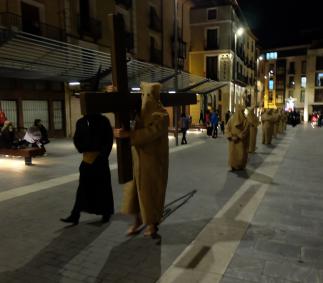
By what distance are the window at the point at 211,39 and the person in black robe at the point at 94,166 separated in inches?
1256

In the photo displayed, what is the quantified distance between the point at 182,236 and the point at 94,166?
4.93ft

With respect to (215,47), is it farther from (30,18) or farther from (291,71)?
(291,71)

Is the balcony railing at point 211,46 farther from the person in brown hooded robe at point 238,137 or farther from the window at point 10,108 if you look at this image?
the person in brown hooded robe at point 238,137

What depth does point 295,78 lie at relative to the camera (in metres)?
61.1

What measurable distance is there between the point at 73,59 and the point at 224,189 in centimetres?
971

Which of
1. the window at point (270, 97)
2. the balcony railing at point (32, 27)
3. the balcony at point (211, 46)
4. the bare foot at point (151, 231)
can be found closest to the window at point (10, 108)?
the balcony railing at point (32, 27)

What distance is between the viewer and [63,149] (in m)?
13.5

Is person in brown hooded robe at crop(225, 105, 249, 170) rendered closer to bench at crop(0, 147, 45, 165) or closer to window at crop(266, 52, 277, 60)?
bench at crop(0, 147, 45, 165)

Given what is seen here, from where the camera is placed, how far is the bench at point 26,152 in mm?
9953

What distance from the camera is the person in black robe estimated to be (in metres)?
4.59

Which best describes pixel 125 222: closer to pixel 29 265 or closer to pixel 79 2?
pixel 29 265

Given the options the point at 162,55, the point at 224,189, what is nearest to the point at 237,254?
the point at 224,189

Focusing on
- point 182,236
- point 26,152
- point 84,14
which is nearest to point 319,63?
point 84,14

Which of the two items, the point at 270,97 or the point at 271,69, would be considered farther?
the point at 271,69
